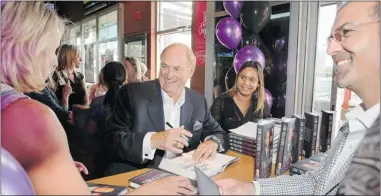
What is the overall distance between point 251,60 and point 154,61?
133cm

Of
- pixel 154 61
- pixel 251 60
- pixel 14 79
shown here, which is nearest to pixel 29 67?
pixel 14 79

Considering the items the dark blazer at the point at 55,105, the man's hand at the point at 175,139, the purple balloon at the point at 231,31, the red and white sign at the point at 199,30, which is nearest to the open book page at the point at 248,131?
the man's hand at the point at 175,139

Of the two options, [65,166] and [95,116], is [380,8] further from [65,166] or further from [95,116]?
[95,116]

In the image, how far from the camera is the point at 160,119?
75.1 inches

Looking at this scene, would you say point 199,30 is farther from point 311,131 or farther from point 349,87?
point 349,87

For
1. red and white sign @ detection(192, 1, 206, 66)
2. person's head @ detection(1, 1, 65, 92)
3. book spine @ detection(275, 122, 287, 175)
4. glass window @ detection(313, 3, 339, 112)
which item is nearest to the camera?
person's head @ detection(1, 1, 65, 92)

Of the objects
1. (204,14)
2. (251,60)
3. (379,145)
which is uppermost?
(204,14)

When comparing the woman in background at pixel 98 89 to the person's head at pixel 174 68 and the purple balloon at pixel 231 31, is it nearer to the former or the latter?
the person's head at pixel 174 68

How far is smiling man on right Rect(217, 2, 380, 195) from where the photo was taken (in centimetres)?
90

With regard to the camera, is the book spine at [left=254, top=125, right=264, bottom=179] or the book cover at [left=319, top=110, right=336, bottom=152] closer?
the book spine at [left=254, top=125, right=264, bottom=179]

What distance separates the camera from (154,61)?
12.7 ft

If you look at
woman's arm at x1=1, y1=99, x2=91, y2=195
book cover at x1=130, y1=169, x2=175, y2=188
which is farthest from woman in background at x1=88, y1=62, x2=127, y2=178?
woman's arm at x1=1, y1=99, x2=91, y2=195

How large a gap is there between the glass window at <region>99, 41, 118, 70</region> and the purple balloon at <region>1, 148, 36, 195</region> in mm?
2895

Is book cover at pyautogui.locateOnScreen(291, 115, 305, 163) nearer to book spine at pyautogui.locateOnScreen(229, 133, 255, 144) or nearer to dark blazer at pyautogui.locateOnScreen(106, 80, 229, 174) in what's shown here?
book spine at pyautogui.locateOnScreen(229, 133, 255, 144)
